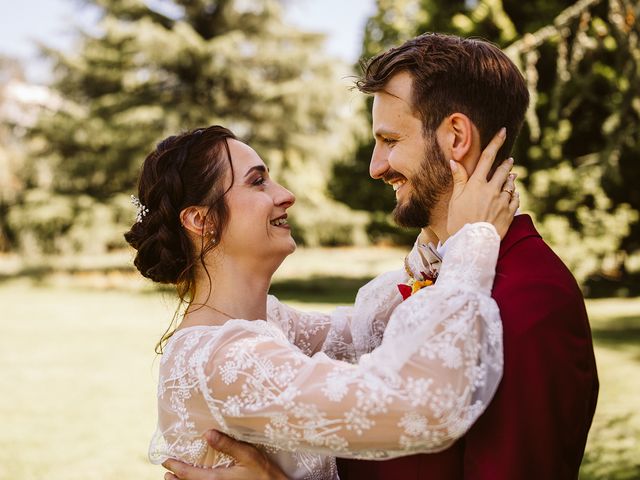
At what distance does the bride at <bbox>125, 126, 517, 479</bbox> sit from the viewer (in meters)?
1.71

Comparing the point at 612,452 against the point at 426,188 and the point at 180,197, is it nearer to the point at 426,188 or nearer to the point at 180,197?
the point at 426,188

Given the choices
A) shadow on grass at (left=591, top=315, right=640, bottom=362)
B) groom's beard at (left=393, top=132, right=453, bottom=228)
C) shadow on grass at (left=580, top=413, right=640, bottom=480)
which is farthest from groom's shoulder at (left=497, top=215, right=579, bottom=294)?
shadow on grass at (left=591, top=315, right=640, bottom=362)

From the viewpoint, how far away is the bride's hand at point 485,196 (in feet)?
6.64

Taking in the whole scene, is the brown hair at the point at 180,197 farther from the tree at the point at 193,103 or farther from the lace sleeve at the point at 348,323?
the tree at the point at 193,103

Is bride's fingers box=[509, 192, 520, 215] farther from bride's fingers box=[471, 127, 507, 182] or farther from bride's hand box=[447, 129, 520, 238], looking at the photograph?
bride's fingers box=[471, 127, 507, 182]

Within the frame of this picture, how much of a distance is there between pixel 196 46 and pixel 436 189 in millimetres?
19009

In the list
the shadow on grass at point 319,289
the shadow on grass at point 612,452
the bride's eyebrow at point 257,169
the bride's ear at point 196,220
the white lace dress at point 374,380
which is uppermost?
the bride's eyebrow at point 257,169

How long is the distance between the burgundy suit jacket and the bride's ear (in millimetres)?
1074

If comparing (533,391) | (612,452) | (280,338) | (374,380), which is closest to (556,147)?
(612,452)

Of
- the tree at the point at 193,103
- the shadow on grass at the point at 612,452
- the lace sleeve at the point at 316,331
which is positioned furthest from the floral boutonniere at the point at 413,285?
the tree at the point at 193,103

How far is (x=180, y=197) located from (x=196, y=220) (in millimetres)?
105

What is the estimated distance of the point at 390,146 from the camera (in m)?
2.36

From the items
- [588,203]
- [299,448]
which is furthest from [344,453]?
[588,203]

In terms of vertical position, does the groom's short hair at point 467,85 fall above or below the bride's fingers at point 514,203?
above
